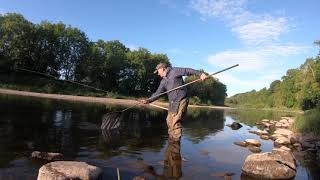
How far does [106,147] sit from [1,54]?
7081 cm

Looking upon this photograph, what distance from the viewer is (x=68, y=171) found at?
27.0ft

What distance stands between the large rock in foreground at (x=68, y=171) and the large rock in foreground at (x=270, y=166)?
15.3 ft

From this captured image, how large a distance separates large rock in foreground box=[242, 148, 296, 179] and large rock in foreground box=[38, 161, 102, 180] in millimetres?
4672

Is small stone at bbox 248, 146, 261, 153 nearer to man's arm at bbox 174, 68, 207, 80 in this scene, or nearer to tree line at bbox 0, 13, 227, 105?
man's arm at bbox 174, 68, 207, 80

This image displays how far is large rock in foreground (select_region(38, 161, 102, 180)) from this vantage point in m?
7.92

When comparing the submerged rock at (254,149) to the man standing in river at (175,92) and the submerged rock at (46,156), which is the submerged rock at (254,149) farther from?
the submerged rock at (46,156)

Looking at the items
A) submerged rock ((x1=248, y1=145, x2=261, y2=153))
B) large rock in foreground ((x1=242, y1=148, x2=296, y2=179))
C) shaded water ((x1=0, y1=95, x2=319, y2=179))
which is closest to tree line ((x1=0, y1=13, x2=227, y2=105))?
shaded water ((x1=0, y1=95, x2=319, y2=179))

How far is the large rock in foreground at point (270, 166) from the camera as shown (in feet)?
34.4

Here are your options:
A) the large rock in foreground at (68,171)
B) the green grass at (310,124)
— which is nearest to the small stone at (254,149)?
the green grass at (310,124)

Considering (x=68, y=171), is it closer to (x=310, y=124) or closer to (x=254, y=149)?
(x=254, y=149)

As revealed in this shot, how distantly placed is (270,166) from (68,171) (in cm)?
586

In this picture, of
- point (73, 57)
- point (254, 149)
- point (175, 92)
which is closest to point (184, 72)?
point (175, 92)

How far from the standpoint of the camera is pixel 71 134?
51.9 ft

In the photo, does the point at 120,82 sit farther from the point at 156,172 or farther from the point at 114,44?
the point at 156,172
